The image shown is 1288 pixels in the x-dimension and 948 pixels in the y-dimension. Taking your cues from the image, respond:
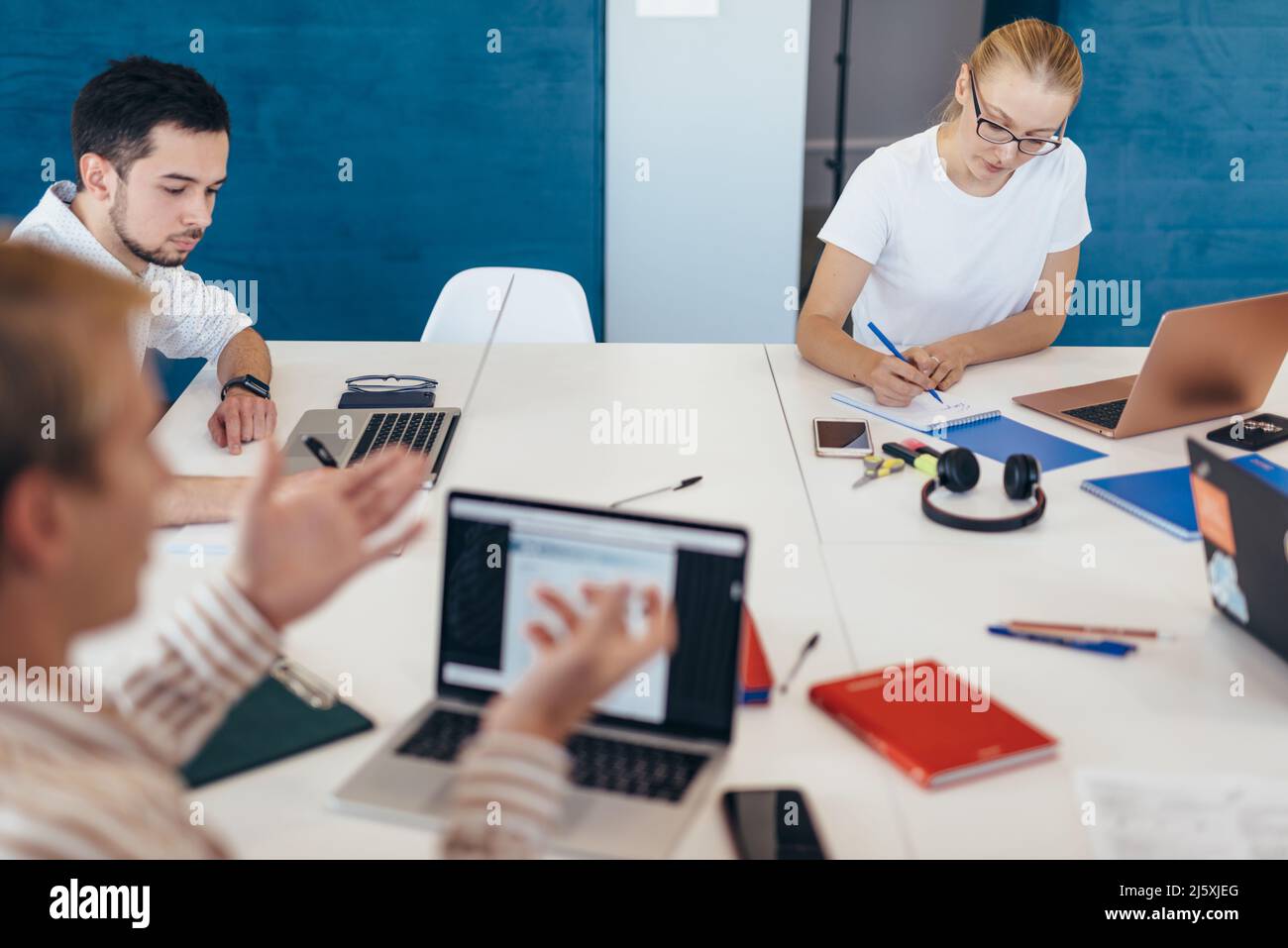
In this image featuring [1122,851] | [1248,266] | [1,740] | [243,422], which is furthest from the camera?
[1248,266]

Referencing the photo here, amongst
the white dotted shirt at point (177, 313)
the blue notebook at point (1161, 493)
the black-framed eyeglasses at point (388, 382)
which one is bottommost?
the blue notebook at point (1161, 493)

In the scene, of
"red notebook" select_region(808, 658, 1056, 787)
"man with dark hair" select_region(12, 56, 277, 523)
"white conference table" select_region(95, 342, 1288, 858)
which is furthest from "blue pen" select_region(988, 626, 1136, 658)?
"man with dark hair" select_region(12, 56, 277, 523)

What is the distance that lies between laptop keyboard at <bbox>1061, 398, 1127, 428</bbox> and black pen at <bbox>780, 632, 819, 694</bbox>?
934mm

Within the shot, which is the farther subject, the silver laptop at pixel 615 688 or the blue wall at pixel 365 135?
the blue wall at pixel 365 135

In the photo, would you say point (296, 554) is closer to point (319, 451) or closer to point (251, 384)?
point (319, 451)

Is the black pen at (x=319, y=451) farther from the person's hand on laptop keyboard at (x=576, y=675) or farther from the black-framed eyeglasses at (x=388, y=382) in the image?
the person's hand on laptop keyboard at (x=576, y=675)

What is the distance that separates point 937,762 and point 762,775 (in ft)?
0.54

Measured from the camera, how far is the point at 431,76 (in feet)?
12.2

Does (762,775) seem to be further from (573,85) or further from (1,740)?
(573,85)

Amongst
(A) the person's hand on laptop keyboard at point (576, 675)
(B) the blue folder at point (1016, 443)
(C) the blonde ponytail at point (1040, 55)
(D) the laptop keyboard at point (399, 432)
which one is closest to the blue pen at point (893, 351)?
(B) the blue folder at point (1016, 443)

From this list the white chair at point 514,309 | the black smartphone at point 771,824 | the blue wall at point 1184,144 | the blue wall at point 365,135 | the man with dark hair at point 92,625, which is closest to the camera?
the man with dark hair at point 92,625

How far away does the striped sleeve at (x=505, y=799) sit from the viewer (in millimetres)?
870

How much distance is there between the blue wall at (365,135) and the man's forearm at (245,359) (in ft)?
5.44

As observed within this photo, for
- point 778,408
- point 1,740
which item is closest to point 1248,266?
point 778,408
